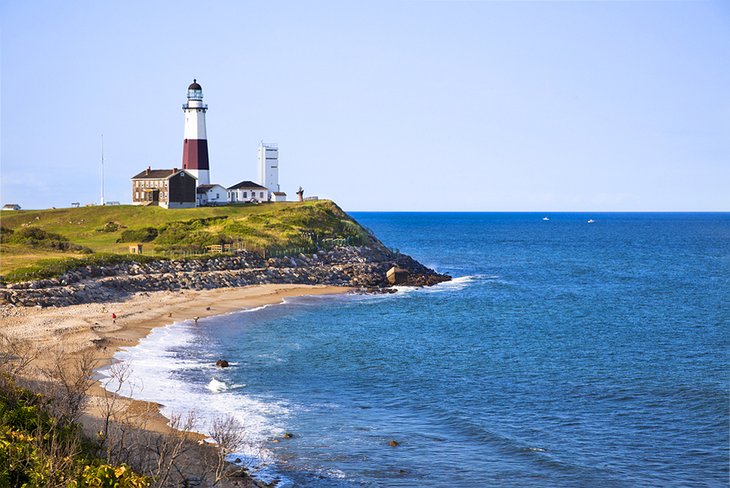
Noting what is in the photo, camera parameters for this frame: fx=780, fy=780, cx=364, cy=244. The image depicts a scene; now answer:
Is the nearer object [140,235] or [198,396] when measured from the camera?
[198,396]

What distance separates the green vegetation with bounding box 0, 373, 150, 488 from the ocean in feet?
22.9

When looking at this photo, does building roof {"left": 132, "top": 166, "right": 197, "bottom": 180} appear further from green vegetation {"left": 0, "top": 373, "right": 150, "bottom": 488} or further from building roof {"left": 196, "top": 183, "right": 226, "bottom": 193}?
green vegetation {"left": 0, "top": 373, "right": 150, "bottom": 488}

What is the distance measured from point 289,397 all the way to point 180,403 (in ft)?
15.9

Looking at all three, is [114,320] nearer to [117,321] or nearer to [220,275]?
[117,321]

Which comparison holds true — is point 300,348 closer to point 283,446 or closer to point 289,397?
point 289,397

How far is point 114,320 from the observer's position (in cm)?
4953

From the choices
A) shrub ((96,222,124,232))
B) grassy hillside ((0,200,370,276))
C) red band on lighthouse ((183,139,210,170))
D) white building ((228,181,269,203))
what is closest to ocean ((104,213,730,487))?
grassy hillside ((0,200,370,276))

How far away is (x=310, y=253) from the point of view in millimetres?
86000

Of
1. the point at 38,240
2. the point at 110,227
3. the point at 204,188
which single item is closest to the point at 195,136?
the point at 204,188

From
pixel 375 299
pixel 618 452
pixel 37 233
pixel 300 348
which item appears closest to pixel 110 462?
Result: pixel 618 452

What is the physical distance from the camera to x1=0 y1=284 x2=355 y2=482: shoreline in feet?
102

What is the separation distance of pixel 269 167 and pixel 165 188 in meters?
21.9

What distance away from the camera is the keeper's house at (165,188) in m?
104

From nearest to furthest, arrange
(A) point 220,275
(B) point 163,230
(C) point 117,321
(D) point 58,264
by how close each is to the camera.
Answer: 1. (C) point 117,321
2. (D) point 58,264
3. (A) point 220,275
4. (B) point 163,230
